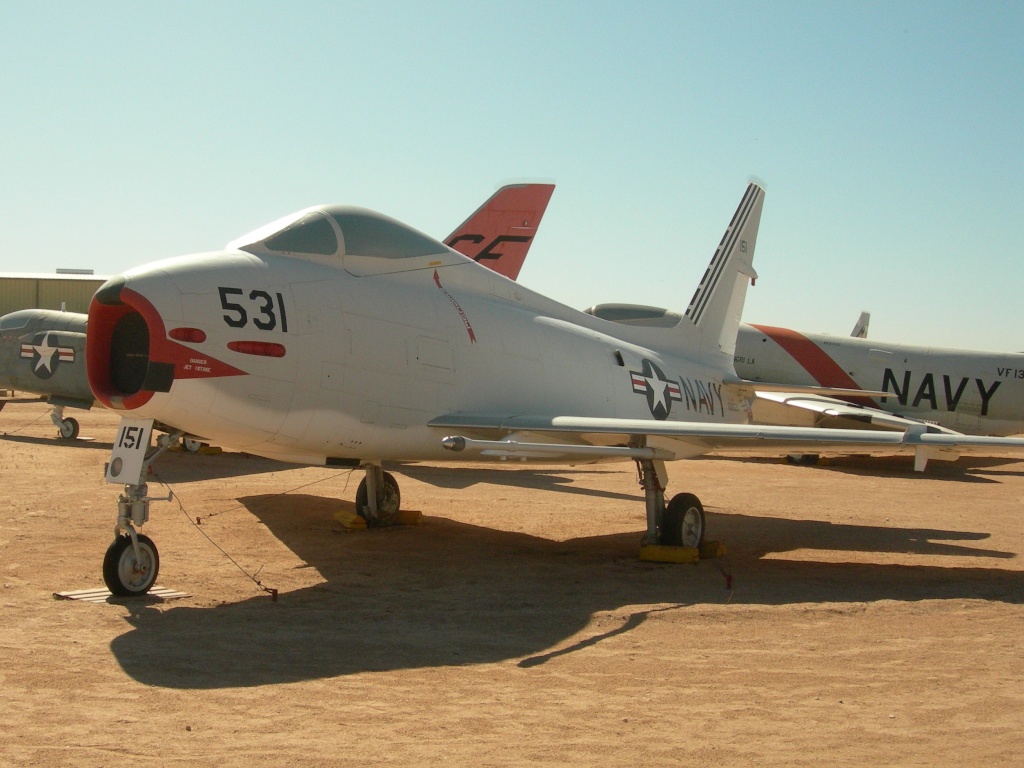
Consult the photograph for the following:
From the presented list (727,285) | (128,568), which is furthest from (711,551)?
(128,568)

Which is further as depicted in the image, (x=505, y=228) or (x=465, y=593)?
(x=505, y=228)

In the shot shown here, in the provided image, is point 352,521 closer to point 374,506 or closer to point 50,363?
point 374,506

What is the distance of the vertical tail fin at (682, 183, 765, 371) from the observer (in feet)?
48.3

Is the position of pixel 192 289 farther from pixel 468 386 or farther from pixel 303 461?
pixel 468 386

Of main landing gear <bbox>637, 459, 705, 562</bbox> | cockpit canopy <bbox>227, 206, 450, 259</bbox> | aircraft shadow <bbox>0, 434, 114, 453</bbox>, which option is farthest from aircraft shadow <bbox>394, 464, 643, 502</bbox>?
aircraft shadow <bbox>0, 434, 114, 453</bbox>

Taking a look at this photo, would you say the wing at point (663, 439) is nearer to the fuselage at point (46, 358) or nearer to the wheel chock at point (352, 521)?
the wheel chock at point (352, 521)

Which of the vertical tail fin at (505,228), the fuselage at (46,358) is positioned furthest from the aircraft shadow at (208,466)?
the vertical tail fin at (505,228)

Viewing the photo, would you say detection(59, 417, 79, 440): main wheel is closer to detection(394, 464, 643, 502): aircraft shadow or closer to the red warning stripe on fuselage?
detection(394, 464, 643, 502): aircraft shadow

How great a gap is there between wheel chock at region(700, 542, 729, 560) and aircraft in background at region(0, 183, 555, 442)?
43.4 feet

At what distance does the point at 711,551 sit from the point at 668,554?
2.42 feet

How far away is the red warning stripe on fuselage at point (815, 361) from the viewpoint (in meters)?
25.8

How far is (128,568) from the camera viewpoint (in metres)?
7.41

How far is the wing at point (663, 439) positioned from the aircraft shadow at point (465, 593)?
1.23 m

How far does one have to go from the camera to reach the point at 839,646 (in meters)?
6.69
